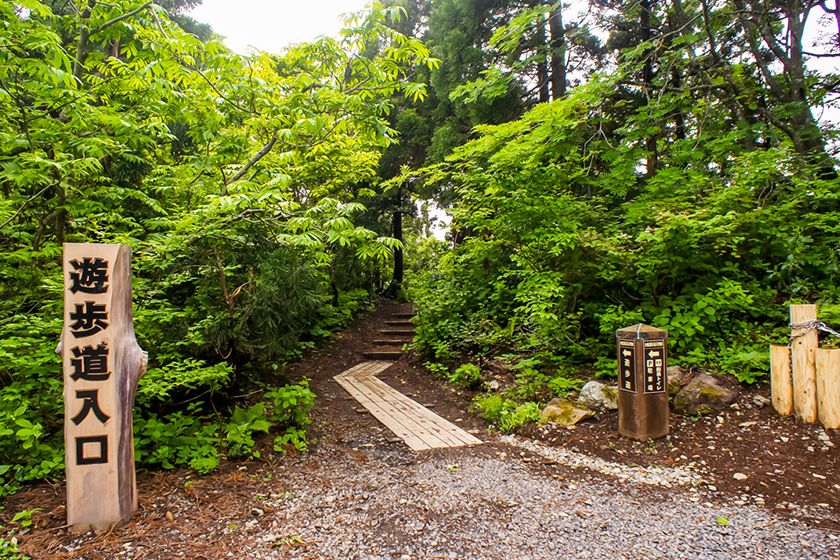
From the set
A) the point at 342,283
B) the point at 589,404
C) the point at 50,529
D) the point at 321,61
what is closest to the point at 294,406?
the point at 50,529

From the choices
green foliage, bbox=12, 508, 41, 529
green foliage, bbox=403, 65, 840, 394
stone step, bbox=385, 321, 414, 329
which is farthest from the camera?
stone step, bbox=385, 321, 414, 329

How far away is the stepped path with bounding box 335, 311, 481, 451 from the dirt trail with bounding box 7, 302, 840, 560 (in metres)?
0.35

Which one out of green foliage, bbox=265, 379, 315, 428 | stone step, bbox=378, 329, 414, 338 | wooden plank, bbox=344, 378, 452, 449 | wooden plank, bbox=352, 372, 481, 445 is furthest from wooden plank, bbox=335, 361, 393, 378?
green foliage, bbox=265, 379, 315, 428

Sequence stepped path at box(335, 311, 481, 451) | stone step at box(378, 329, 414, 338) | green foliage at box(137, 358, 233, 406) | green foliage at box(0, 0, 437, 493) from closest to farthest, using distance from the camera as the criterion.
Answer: green foliage at box(0, 0, 437, 493)
green foliage at box(137, 358, 233, 406)
stepped path at box(335, 311, 481, 451)
stone step at box(378, 329, 414, 338)

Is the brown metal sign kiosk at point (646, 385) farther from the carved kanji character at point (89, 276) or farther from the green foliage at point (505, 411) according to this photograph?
the carved kanji character at point (89, 276)

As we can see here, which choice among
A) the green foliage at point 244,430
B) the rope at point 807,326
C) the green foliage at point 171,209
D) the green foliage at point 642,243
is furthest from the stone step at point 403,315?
the rope at point 807,326

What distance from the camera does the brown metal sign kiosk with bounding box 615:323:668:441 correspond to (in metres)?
3.83

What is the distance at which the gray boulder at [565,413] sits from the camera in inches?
171

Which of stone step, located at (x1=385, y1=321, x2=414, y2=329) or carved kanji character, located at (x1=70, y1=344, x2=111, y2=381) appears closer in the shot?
carved kanji character, located at (x1=70, y1=344, x2=111, y2=381)

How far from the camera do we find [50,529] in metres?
2.55

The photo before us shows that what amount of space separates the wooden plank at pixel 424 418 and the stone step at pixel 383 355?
2162 mm

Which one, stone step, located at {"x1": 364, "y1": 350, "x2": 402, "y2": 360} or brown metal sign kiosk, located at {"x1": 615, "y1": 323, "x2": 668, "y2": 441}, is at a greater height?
brown metal sign kiosk, located at {"x1": 615, "y1": 323, "x2": 668, "y2": 441}

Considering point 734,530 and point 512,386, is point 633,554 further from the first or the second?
point 512,386

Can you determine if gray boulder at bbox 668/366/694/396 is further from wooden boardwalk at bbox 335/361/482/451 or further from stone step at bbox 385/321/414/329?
stone step at bbox 385/321/414/329
